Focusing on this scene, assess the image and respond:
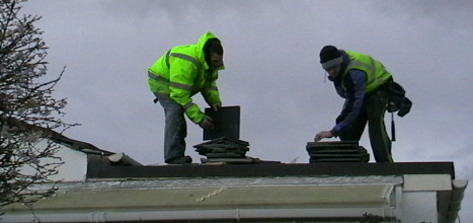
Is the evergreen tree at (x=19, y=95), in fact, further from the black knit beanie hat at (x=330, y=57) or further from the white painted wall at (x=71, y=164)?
the white painted wall at (x=71, y=164)

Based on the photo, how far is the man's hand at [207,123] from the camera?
1323 cm

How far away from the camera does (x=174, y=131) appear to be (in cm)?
1328

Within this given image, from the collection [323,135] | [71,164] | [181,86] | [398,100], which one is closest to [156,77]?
[181,86]

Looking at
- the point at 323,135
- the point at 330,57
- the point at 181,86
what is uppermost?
the point at 330,57

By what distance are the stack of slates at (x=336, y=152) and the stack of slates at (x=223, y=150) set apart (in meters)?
0.74

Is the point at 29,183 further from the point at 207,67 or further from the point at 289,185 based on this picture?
the point at 207,67

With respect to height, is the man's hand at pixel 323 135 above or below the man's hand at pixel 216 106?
below

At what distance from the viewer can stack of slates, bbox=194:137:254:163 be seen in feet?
40.7

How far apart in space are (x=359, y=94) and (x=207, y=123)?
1881 mm

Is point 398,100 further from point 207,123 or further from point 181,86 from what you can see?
point 181,86

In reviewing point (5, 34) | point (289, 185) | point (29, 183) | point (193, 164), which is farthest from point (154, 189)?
point (5, 34)

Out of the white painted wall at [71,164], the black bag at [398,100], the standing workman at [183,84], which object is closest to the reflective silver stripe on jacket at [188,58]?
the standing workman at [183,84]

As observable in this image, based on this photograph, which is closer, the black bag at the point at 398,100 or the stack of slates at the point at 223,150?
the stack of slates at the point at 223,150

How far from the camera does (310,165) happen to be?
11.5 metres
